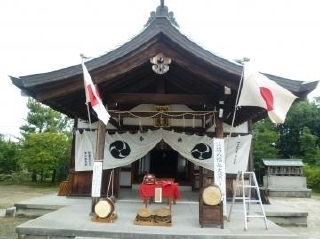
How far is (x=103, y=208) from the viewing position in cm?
661

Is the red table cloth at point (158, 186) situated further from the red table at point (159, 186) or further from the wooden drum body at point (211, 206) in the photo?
the wooden drum body at point (211, 206)

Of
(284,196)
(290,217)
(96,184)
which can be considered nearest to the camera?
(96,184)

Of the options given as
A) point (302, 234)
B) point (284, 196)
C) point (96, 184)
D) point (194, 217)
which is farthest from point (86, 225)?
point (284, 196)

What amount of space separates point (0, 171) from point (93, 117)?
17.1m

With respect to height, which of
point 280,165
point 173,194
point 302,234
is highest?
point 280,165

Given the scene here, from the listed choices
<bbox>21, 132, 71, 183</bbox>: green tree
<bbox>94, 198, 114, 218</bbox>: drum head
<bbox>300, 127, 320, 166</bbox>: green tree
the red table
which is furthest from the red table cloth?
<bbox>300, 127, 320, 166</bbox>: green tree

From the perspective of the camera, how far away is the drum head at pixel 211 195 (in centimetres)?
641

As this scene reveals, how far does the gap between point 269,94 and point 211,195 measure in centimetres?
212

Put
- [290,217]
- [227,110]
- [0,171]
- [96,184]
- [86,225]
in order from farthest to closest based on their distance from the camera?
1. [0,171]
2. [290,217]
3. [227,110]
4. [96,184]
5. [86,225]

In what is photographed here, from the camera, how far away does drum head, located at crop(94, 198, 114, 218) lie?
659 cm

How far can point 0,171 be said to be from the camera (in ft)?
81.7

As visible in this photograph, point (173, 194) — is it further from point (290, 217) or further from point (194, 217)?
point (290, 217)

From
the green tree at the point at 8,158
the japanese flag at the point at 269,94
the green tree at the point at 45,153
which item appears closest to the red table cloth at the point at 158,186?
the japanese flag at the point at 269,94

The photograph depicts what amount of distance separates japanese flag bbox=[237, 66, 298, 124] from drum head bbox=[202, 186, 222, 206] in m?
1.64
